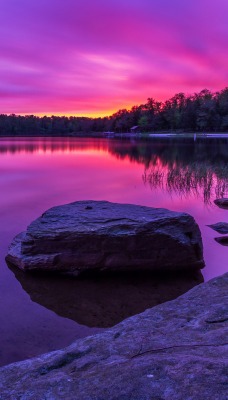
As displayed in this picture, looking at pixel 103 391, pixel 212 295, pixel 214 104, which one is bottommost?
pixel 212 295

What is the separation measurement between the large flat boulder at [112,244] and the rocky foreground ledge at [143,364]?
3.41 m

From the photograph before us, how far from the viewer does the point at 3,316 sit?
19.9 ft

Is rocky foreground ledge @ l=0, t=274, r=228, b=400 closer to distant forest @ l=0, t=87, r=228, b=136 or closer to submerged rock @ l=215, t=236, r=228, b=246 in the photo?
submerged rock @ l=215, t=236, r=228, b=246

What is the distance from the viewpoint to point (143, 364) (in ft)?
8.18

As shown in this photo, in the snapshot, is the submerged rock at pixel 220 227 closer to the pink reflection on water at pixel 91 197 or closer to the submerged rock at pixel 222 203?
the pink reflection on water at pixel 91 197

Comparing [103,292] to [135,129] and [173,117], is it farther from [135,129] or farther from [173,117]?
[135,129]

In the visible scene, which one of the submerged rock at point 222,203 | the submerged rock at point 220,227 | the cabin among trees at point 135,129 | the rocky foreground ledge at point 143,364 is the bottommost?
the submerged rock at point 220,227

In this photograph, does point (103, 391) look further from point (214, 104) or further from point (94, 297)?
point (214, 104)

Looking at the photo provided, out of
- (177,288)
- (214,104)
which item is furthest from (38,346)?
(214,104)

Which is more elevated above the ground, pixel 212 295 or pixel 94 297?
pixel 212 295

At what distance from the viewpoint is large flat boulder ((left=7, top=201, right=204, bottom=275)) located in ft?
24.9

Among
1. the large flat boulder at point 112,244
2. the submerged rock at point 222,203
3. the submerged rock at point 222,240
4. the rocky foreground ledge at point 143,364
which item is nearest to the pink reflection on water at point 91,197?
the submerged rock at point 222,240

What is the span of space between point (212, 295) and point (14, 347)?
282cm

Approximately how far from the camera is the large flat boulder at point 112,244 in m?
7.58
